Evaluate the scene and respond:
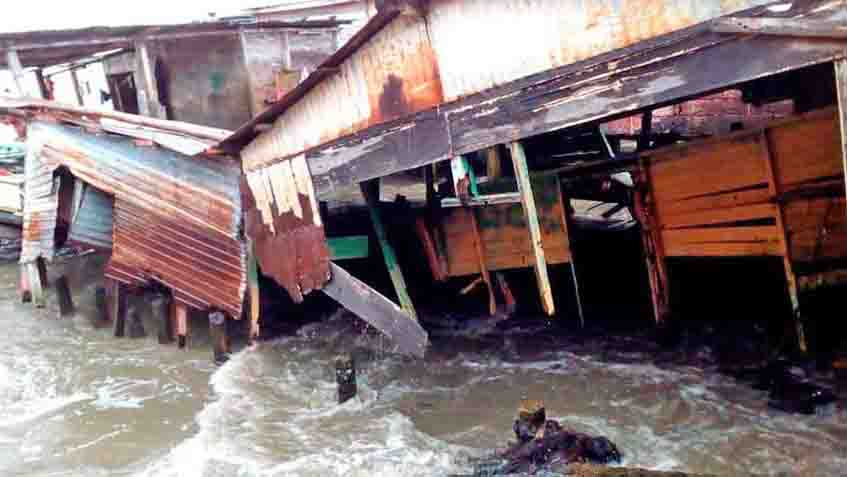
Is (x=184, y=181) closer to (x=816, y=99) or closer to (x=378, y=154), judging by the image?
(x=378, y=154)

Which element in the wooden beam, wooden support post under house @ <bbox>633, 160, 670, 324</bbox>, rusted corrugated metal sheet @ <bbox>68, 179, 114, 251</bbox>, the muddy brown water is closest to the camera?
the wooden beam

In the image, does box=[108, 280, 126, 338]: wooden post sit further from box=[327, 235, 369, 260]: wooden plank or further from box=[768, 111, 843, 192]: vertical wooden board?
box=[768, 111, 843, 192]: vertical wooden board

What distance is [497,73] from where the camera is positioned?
24.6 feet

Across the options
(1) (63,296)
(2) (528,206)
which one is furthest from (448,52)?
(1) (63,296)

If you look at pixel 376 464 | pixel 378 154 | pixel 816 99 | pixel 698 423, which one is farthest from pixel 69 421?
pixel 816 99

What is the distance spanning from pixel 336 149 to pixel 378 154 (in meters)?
0.74

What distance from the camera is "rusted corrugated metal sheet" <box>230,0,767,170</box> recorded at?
6477 millimetres

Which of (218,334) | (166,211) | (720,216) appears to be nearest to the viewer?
(720,216)

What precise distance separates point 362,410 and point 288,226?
288 cm

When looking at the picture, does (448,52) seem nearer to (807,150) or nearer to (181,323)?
(807,150)

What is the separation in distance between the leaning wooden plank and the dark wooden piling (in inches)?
23.8

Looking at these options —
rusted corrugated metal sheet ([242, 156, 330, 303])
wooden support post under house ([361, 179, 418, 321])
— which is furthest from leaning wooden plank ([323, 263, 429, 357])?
wooden support post under house ([361, 179, 418, 321])

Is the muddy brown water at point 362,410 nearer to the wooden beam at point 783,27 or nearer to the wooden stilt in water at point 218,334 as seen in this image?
the wooden stilt in water at point 218,334

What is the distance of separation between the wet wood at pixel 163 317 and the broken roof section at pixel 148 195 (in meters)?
0.37
